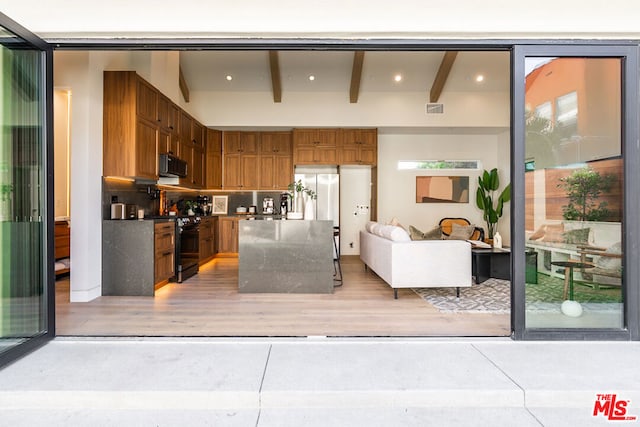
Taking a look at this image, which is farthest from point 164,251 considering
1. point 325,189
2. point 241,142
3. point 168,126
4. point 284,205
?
point 325,189

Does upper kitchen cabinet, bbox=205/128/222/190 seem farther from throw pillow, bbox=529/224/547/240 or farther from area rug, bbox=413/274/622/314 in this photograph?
throw pillow, bbox=529/224/547/240

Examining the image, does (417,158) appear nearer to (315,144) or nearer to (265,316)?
(315,144)

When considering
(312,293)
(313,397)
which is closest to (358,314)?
(312,293)

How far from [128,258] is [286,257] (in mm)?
1861

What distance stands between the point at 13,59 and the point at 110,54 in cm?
215

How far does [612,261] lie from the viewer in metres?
2.77

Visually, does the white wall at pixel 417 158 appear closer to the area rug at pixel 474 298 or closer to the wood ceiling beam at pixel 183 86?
the area rug at pixel 474 298

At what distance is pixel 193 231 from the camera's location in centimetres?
573

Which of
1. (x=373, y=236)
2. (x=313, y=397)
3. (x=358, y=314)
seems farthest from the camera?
(x=373, y=236)

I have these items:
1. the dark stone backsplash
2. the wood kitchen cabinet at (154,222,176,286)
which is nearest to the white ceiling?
the dark stone backsplash

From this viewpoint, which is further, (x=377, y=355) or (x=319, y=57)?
(x=319, y=57)

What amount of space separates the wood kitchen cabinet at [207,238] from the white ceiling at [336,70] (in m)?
2.67
